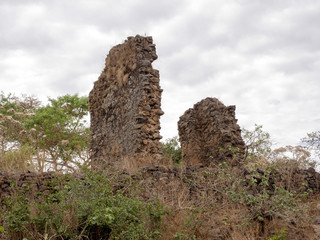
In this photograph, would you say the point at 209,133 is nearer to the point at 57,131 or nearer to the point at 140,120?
the point at 140,120

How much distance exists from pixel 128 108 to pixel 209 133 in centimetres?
268

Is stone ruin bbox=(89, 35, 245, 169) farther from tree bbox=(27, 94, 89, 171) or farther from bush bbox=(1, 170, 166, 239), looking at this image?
tree bbox=(27, 94, 89, 171)

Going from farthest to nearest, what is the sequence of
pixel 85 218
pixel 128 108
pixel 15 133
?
pixel 15 133 < pixel 128 108 < pixel 85 218

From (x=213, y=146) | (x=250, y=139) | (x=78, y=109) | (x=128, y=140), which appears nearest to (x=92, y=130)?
(x=128, y=140)

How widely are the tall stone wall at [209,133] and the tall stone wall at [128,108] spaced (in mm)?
1945

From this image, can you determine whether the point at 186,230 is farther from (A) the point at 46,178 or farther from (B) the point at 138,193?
(A) the point at 46,178

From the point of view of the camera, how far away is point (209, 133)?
36.4 feet

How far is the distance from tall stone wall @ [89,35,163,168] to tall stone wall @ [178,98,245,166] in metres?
1.95

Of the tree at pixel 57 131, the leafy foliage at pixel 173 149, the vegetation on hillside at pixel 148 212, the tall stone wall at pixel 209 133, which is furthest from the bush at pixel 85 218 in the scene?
the tree at pixel 57 131

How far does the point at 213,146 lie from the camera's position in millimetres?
10836

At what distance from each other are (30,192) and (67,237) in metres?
2.38

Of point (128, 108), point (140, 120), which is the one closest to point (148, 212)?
point (140, 120)

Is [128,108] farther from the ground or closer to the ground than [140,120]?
farther from the ground

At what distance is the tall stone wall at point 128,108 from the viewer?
9.55 meters
